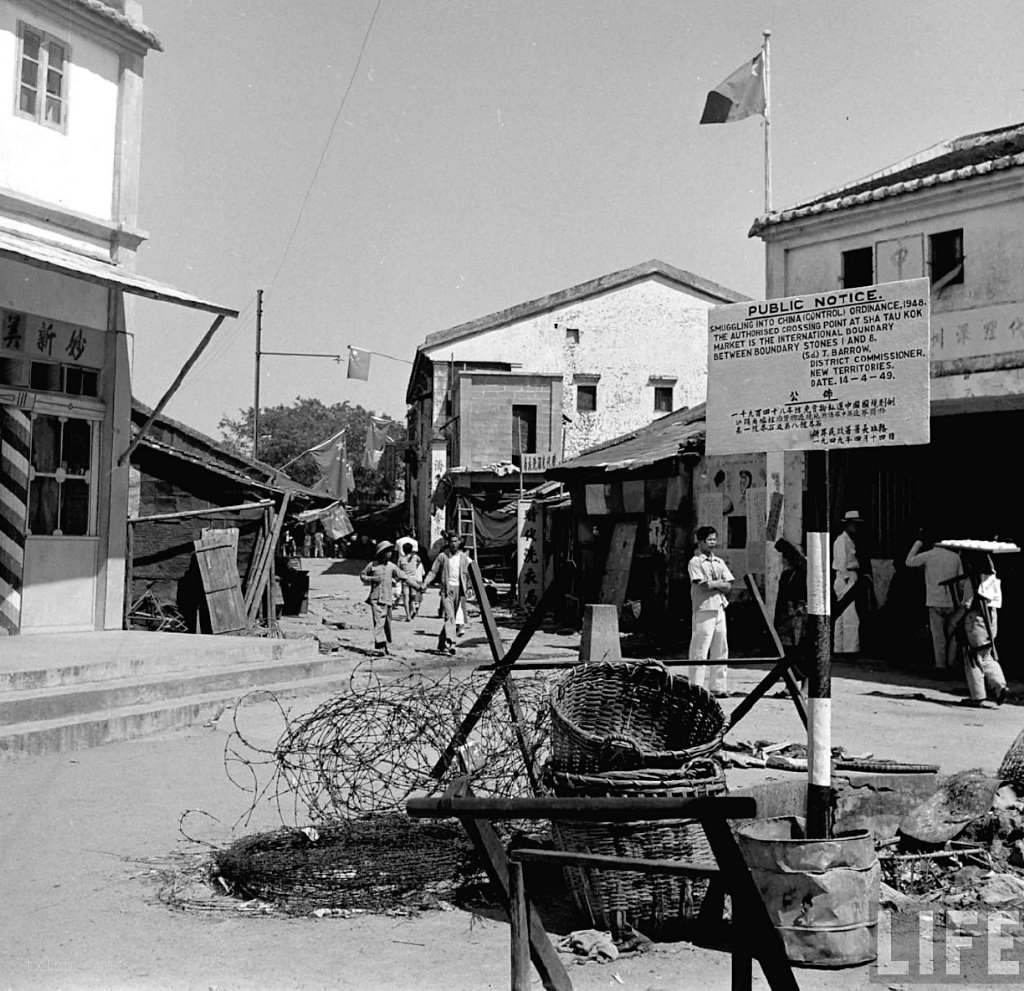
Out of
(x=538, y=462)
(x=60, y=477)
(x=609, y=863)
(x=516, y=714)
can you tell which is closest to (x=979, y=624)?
(x=516, y=714)

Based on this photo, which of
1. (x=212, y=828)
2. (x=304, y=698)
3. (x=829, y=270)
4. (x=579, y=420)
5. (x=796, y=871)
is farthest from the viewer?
(x=579, y=420)

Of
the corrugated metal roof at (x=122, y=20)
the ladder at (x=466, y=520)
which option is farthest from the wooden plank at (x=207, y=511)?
the ladder at (x=466, y=520)

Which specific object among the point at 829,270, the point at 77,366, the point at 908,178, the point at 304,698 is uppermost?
the point at 908,178

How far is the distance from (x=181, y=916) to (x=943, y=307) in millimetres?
13168

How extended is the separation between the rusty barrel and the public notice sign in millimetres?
1600

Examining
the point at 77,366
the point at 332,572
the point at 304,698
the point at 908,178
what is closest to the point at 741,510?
the point at 908,178

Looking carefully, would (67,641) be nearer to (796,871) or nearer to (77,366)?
(77,366)

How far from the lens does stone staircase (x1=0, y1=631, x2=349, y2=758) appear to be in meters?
8.95

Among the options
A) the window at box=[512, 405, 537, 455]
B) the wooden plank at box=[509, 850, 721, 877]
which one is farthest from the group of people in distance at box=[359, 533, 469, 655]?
the window at box=[512, 405, 537, 455]

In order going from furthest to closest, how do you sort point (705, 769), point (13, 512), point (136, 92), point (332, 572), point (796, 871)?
point (332, 572), point (136, 92), point (13, 512), point (705, 769), point (796, 871)

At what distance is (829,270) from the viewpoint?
1666 centimetres

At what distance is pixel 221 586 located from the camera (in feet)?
57.1

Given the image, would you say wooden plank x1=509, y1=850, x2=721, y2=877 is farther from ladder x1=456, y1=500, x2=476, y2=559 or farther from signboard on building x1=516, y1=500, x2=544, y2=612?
ladder x1=456, y1=500, x2=476, y2=559

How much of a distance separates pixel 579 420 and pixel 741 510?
21113mm
